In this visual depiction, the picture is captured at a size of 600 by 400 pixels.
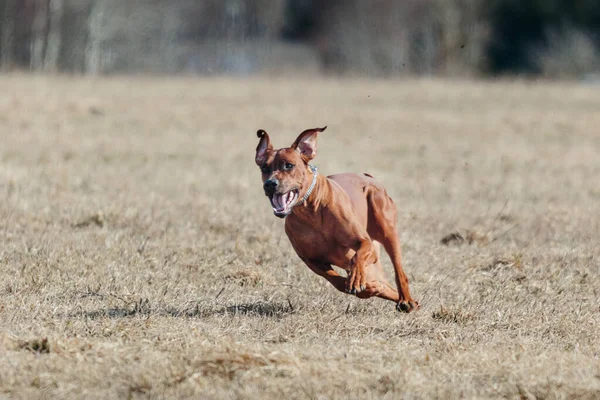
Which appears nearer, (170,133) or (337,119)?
(170,133)

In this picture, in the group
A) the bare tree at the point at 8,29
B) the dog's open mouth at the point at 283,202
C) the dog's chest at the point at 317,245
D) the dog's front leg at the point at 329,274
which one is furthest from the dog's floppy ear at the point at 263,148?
the bare tree at the point at 8,29

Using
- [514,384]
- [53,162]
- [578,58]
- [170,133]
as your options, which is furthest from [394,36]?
[514,384]

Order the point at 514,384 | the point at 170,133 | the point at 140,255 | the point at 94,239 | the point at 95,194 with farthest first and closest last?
the point at 170,133
the point at 95,194
the point at 94,239
the point at 140,255
the point at 514,384

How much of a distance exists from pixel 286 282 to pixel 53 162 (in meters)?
8.04

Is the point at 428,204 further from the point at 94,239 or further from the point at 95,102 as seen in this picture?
the point at 95,102

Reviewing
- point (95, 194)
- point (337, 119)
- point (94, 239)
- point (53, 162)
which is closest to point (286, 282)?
point (94, 239)

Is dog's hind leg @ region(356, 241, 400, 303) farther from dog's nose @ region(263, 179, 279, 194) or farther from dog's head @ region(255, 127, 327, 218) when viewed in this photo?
dog's nose @ region(263, 179, 279, 194)

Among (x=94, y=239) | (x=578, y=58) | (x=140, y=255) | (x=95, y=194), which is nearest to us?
(x=140, y=255)

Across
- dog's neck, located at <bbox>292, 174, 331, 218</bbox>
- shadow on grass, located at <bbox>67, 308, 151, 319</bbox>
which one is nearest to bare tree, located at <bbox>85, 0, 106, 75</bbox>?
shadow on grass, located at <bbox>67, 308, 151, 319</bbox>

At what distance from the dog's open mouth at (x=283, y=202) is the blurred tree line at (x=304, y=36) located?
26.9m

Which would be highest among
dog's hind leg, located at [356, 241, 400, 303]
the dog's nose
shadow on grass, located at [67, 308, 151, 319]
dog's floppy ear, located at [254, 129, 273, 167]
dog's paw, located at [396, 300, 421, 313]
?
dog's floppy ear, located at [254, 129, 273, 167]

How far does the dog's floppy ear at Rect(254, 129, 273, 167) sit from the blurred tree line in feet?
87.5

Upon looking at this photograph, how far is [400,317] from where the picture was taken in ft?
24.6

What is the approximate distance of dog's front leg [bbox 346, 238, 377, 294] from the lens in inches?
273
